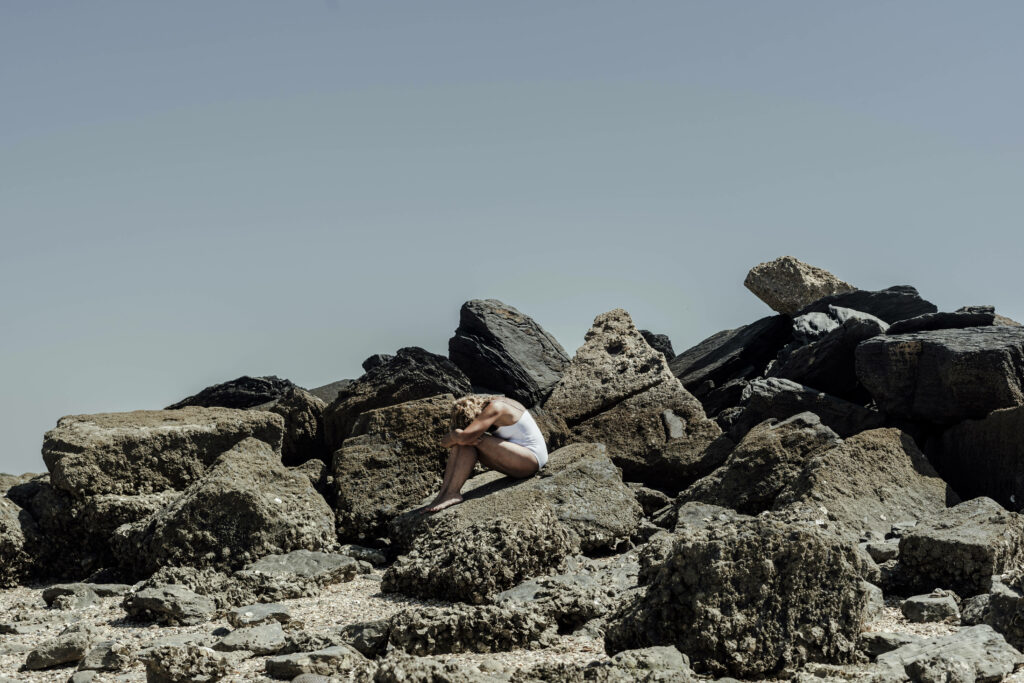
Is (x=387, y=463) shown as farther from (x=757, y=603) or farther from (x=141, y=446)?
(x=757, y=603)

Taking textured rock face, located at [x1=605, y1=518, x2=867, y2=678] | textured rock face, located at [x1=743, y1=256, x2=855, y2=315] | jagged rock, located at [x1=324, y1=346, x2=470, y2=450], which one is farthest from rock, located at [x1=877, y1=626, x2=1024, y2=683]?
textured rock face, located at [x1=743, y1=256, x2=855, y2=315]

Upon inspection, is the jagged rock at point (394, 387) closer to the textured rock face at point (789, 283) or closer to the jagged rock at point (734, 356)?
the jagged rock at point (734, 356)

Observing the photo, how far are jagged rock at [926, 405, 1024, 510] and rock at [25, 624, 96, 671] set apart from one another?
27.0 feet

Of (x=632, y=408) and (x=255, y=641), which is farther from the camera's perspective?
(x=632, y=408)

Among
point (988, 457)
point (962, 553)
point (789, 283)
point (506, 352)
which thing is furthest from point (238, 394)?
point (962, 553)

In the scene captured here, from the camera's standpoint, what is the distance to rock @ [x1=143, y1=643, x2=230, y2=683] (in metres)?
6.96

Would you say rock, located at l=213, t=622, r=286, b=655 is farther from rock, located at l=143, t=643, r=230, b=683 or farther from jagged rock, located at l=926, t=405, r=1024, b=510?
jagged rock, located at l=926, t=405, r=1024, b=510

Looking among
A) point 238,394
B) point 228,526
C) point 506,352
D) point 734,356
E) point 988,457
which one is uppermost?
point 506,352

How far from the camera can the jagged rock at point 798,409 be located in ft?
41.4

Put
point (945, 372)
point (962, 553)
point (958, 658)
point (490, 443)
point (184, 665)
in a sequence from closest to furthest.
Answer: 1. point (958, 658)
2. point (184, 665)
3. point (962, 553)
4. point (490, 443)
5. point (945, 372)

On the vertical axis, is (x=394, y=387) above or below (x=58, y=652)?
above

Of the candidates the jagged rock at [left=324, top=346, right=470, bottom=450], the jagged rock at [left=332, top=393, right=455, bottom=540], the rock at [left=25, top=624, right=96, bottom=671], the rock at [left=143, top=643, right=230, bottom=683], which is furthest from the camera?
the jagged rock at [left=324, top=346, right=470, bottom=450]

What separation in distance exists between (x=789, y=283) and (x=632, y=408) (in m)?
5.79

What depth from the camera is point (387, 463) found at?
39.2 feet
